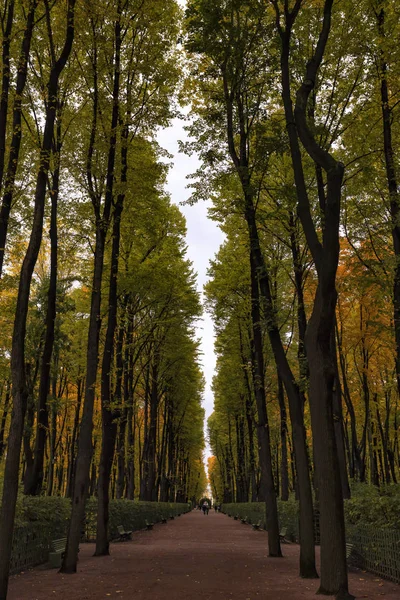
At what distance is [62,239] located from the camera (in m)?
16.7

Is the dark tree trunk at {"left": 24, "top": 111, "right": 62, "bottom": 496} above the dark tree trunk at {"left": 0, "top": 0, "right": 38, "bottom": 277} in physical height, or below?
below

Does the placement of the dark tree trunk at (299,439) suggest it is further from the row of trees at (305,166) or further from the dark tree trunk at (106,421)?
the dark tree trunk at (106,421)

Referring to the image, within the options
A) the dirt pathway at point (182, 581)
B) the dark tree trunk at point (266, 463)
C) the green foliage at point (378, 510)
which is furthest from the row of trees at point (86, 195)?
the green foliage at point (378, 510)

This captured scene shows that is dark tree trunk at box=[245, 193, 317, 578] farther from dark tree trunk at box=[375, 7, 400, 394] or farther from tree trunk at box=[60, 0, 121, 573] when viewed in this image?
tree trunk at box=[60, 0, 121, 573]

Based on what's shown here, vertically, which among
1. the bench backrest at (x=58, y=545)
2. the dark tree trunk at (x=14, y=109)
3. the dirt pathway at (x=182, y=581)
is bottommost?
the dirt pathway at (x=182, y=581)

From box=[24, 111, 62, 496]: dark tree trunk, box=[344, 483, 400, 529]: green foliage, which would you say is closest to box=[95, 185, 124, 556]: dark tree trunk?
box=[24, 111, 62, 496]: dark tree trunk

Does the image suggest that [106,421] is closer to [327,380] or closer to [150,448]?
[327,380]

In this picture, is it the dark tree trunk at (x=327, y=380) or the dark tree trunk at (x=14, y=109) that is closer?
the dark tree trunk at (x=327, y=380)


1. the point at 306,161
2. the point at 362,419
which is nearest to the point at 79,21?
the point at 306,161

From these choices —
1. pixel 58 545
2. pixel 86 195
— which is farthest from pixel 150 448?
pixel 86 195

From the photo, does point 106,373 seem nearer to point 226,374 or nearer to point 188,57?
point 188,57

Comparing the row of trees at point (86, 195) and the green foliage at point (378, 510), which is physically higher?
the row of trees at point (86, 195)

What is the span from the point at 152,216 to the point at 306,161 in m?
6.02

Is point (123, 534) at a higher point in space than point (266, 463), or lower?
lower
